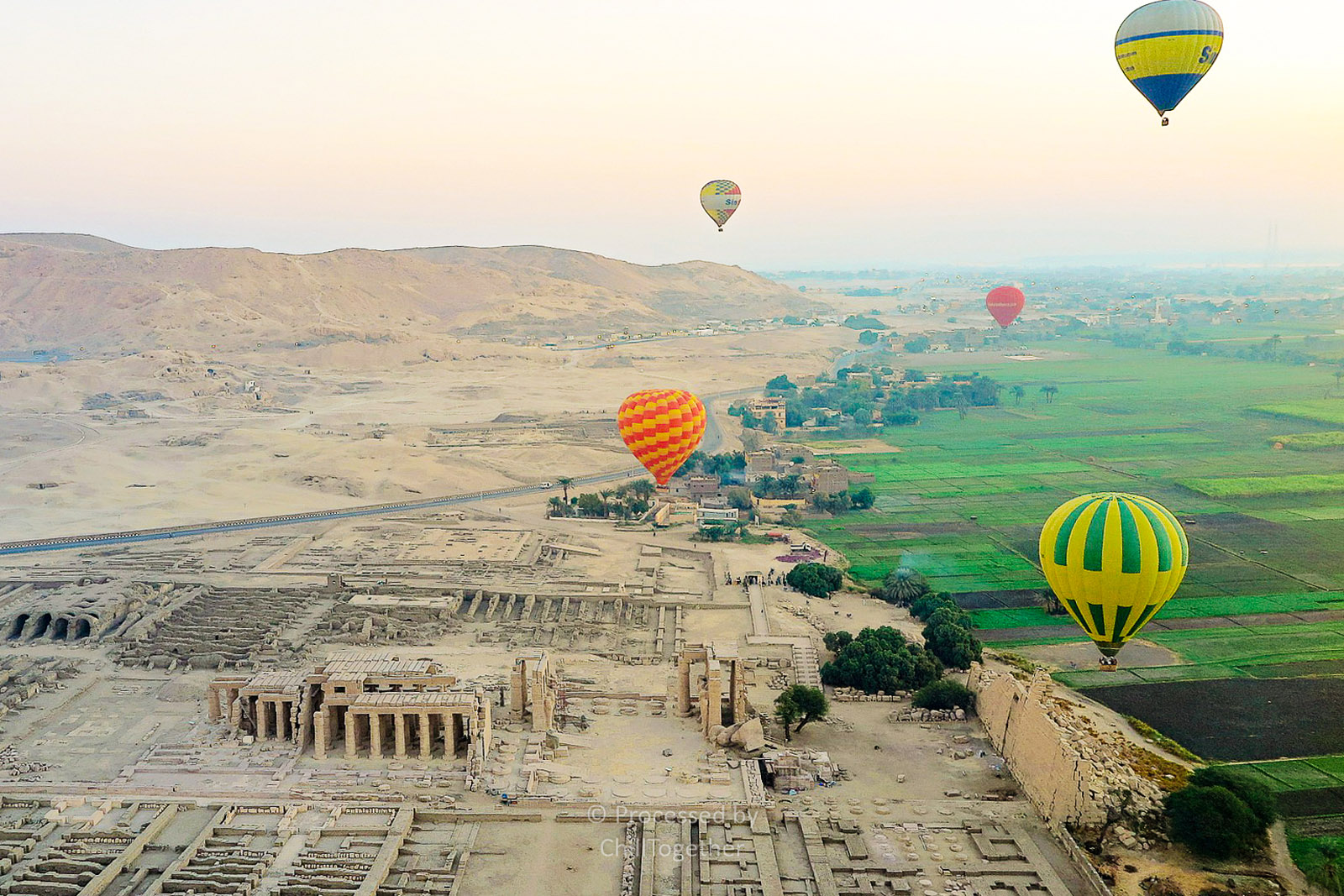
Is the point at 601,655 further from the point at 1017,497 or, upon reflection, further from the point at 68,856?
the point at 1017,497

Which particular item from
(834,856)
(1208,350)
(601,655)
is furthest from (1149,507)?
(1208,350)

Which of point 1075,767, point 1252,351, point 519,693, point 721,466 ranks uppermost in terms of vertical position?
point 1252,351

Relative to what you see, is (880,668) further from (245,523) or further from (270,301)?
(270,301)

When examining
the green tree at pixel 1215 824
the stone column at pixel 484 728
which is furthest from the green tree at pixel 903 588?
the stone column at pixel 484 728

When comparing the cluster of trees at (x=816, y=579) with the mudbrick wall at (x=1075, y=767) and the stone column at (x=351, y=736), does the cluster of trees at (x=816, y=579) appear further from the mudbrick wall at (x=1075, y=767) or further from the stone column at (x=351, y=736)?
the stone column at (x=351, y=736)

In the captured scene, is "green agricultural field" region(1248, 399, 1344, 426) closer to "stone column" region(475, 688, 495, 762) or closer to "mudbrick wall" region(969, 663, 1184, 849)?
"mudbrick wall" region(969, 663, 1184, 849)

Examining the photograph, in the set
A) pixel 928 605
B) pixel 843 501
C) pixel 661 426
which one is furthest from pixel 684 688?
pixel 843 501
